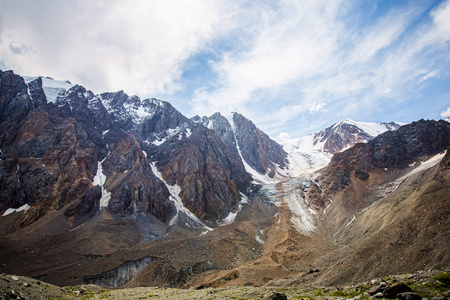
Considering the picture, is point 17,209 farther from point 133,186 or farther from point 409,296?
point 409,296

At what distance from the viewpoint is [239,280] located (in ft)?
169

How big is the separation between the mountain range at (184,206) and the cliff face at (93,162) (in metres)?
0.66

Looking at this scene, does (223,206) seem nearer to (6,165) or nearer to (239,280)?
(239,280)

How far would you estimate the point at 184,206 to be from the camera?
4966 inches

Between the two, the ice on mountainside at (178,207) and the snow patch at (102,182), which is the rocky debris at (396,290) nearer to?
the ice on mountainside at (178,207)

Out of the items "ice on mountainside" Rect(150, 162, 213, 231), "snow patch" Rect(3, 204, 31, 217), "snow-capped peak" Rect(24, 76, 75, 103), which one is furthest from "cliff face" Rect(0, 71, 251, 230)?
"snow-capped peak" Rect(24, 76, 75, 103)

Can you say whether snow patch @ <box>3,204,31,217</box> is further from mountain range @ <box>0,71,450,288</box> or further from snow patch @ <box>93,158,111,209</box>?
snow patch @ <box>93,158,111,209</box>

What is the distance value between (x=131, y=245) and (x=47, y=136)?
78.1m

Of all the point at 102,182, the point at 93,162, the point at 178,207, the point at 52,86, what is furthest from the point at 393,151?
the point at 52,86

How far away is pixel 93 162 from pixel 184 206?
55863mm

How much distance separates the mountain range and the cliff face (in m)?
0.66

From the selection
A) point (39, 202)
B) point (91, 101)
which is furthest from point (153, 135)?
point (39, 202)

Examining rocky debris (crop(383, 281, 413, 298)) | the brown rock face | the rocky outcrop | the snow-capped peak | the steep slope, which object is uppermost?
the snow-capped peak

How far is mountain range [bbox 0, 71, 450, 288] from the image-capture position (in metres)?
53.2
